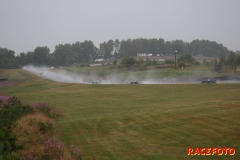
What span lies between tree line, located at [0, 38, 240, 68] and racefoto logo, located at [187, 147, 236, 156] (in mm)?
134850

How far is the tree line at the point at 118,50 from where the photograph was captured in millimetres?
156625

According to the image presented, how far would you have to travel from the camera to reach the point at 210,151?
37.1 ft

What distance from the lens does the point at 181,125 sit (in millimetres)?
15562

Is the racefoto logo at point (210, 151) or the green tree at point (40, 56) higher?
the green tree at point (40, 56)

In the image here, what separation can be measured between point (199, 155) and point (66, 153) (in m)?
5.69

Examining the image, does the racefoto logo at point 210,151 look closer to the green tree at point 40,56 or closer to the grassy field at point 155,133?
the grassy field at point 155,133

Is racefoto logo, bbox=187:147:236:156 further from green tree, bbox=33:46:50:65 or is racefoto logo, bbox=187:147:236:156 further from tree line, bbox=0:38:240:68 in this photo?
green tree, bbox=33:46:50:65

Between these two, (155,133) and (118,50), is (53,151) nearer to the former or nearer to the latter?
(155,133)

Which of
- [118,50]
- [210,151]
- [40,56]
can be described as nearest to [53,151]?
[210,151]

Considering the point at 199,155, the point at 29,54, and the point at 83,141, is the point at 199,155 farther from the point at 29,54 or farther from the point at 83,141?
the point at 29,54

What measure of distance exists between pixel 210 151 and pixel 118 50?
186220mm

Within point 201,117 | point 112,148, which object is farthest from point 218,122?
point 112,148

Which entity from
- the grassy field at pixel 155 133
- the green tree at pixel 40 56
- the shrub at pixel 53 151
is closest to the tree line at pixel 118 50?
the green tree at pixel 40 56

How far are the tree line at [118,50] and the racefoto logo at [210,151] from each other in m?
135
